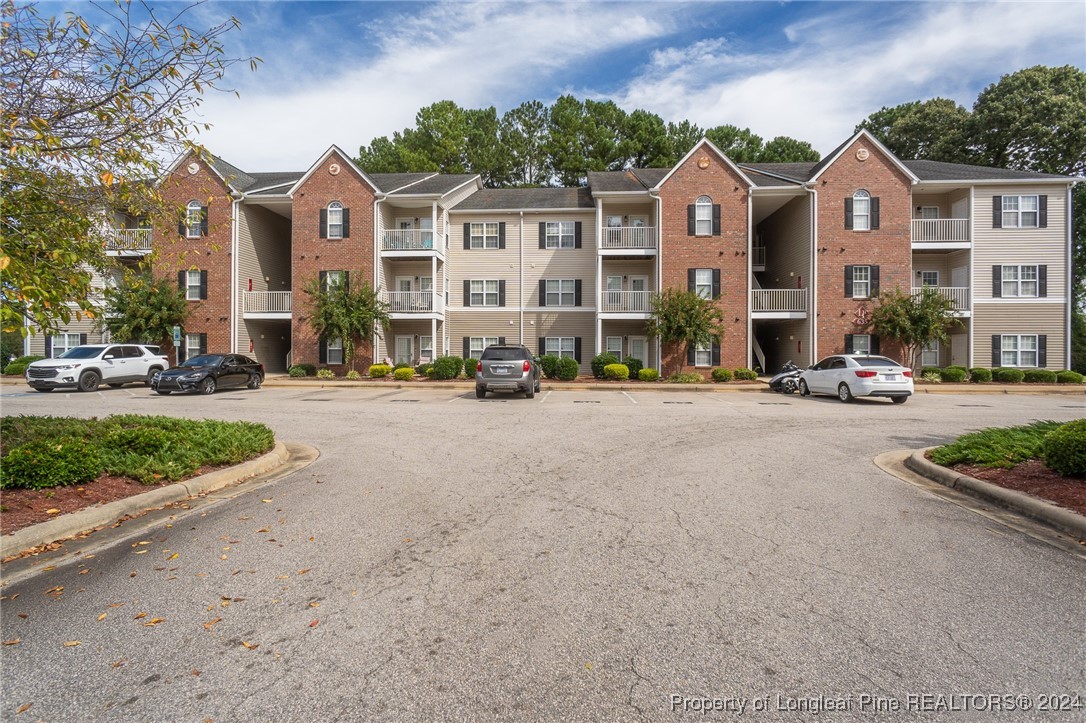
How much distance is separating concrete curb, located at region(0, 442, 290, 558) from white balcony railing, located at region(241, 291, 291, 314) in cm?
2452

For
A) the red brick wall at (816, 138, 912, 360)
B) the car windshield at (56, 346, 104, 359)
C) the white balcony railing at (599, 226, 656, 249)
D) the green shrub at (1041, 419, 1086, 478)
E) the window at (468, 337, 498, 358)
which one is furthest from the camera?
the window at (468, 337, 498, 358)

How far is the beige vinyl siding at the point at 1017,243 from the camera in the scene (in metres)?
28.4

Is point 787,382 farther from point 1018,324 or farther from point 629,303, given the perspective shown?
point 1018,324

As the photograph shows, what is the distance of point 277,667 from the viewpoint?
3.04 meters

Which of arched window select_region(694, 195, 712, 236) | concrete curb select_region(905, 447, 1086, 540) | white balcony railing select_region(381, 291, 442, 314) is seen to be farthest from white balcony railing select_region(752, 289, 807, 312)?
concrete curb select_region(905, 447, 1086, 540)

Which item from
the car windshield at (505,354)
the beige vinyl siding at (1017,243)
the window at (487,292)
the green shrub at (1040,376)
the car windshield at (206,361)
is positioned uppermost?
the beige vinyl siding at (1017,243)

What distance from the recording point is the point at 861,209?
28375 millimetres

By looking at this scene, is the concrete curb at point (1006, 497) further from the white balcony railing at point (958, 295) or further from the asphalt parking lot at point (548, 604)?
the white balcony railing at point (958, 295)

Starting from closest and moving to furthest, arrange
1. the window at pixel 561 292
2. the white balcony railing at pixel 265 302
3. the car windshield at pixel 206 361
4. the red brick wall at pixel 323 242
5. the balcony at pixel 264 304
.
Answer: the car windshield at pixel 206 361 < the red brick wall at pixel 323 242 < the balcony at pixel 264 304 < the white balcony railing at pixel 265 302 < the window at pixel 561 292

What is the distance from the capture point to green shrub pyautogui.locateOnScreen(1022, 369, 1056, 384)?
2647 cm

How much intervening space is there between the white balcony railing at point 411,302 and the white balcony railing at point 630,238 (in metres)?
9.11

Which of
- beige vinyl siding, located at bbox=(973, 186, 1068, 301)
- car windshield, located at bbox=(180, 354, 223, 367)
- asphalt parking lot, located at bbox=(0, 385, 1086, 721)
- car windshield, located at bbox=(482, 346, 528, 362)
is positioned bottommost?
asphalt parking lot, located at bbox=(0, 385, 1086, 721)

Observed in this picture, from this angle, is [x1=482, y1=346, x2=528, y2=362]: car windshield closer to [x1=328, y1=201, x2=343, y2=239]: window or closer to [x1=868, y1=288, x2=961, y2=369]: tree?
[x1=328, y1=201, x2=343, y2=239]: window

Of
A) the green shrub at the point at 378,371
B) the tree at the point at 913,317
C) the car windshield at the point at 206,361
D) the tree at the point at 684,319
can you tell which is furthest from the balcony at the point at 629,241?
the car windshield at the point at 206,361
